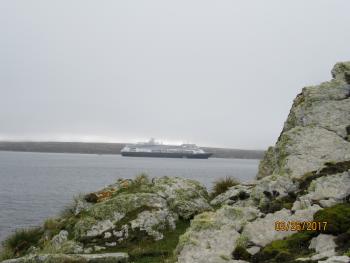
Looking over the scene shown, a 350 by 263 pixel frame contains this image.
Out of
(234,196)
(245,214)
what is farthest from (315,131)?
(245,214)

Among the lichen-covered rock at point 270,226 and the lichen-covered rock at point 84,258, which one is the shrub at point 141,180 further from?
the lichen-covered rock at point 270,226

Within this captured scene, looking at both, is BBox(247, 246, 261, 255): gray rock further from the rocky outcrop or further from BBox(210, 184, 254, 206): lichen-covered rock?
BBox(210, 184, 254, 206): lichen-covered rock

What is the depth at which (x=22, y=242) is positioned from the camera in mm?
22828

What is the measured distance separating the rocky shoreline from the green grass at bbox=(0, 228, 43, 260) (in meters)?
0.05

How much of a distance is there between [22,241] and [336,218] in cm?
1625

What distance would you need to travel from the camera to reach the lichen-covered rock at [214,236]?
12875 mm

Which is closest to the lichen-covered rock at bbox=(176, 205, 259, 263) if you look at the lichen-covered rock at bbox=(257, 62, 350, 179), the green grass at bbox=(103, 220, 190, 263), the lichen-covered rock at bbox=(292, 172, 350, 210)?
the lichen-covered rock at bbox=(292, 172, 350, 210)

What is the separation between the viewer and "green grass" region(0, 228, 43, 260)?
22.0 metres

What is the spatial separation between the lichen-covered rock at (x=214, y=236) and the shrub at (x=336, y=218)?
2340mm

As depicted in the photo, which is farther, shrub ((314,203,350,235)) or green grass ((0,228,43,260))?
green grass ((0,228,43,260))

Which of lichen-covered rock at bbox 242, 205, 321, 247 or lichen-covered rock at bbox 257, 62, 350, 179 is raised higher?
lichen-covered rock at bbox 257, 62, 350, 179

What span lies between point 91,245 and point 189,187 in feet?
19.9

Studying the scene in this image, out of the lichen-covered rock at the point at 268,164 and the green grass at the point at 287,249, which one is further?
the lichen-covered rock at the point at 268,164
